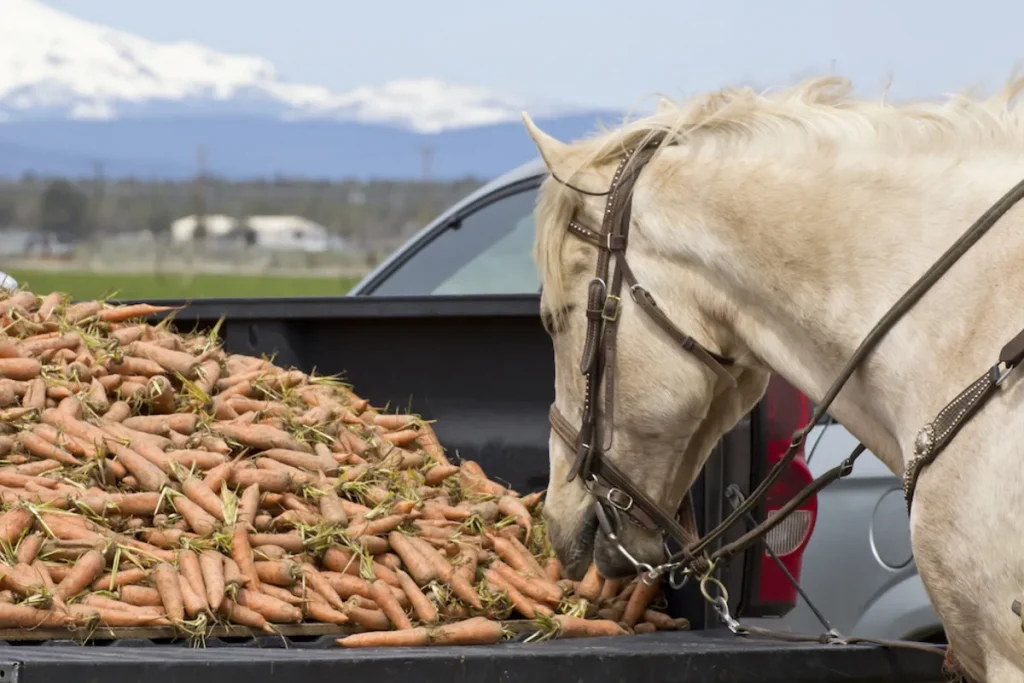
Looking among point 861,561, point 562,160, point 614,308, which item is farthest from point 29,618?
point 861,561

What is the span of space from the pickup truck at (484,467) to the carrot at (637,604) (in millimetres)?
138

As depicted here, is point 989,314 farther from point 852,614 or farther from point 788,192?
point 852,614

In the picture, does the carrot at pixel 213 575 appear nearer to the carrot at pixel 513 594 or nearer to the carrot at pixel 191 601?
the carrot at pixel 191 601

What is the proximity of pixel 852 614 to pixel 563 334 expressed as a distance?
7.18 ft

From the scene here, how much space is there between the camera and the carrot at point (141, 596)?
2.76 meters

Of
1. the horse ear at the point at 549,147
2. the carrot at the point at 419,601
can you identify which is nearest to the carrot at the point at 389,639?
the carrot at the point at 419,601

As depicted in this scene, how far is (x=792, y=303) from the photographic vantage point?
2434 millimetres

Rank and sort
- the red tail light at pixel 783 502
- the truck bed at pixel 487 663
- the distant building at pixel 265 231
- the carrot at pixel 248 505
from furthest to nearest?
the distant building at pixel 265 231
the red tail light at pixel 783 502
the carrot at pixel 248 505
the truck bed at pixel 487 663

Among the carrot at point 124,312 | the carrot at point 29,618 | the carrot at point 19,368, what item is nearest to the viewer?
the carrot at point 29,618

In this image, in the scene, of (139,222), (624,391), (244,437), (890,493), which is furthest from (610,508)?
(139,222)

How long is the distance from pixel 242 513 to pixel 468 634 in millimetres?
679

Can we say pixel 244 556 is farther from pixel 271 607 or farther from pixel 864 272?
pixel 864 272

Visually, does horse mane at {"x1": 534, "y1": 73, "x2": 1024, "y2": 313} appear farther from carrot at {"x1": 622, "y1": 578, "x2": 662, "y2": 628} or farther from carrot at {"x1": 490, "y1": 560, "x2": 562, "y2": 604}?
carrot at {"x1": 622, "y1": 578, "x2": 662, "y2": 628}

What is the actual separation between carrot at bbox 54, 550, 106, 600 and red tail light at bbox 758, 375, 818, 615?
1.71 metres
